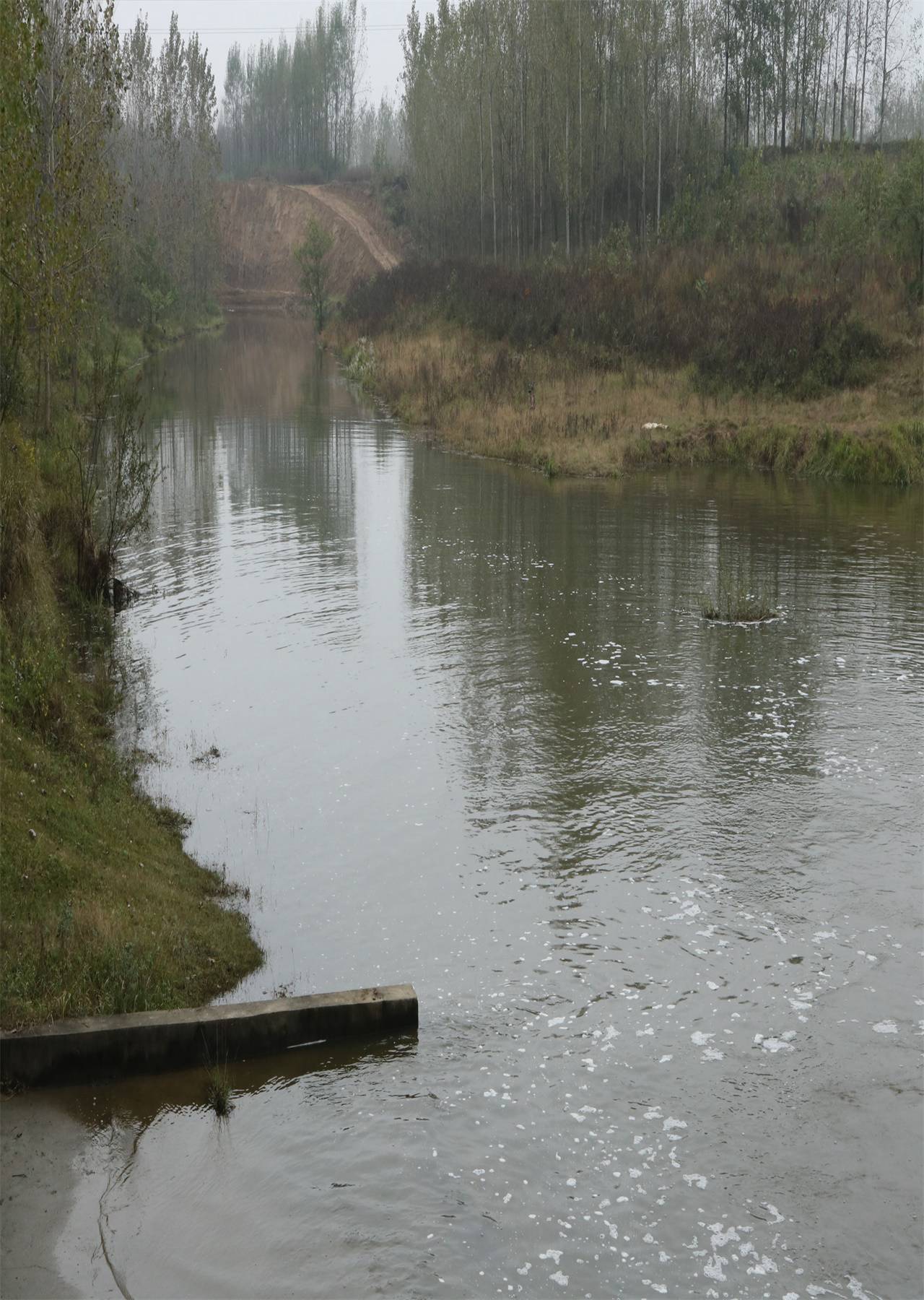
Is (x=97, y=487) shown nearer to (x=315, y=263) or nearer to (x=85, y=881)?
(x=85, y=881)

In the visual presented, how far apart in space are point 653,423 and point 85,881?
24.0m

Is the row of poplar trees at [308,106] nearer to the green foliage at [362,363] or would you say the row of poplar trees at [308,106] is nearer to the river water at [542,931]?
the green foliage at [362,363]

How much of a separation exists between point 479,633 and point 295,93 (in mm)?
120412

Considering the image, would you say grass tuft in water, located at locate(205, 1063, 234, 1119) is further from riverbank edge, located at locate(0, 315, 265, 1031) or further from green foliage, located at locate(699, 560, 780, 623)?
green foliage, located at locate(699, 560, 780, 623)

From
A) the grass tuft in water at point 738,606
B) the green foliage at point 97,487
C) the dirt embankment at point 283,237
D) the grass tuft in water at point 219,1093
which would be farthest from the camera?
the dirt embankment at point 283,237

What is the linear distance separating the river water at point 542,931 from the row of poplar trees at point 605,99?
38.1m

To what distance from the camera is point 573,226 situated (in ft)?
187

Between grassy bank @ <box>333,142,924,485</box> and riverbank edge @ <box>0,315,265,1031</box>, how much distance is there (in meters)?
17.8

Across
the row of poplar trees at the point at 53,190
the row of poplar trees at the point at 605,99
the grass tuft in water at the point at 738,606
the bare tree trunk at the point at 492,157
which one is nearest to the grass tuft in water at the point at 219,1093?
the grass tuft in water at the point at 738,606

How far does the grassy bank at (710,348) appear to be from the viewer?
28219 mm

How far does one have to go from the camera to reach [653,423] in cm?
2952

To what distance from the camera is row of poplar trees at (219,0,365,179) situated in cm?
12144

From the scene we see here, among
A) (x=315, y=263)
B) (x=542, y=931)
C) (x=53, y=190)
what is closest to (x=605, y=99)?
(x=315, y=263)

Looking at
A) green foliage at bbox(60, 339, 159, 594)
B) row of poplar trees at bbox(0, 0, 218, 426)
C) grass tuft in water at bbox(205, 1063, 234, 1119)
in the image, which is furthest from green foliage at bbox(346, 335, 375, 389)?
grass tuft in water at bbox(205, 1063, 234, 1119)
